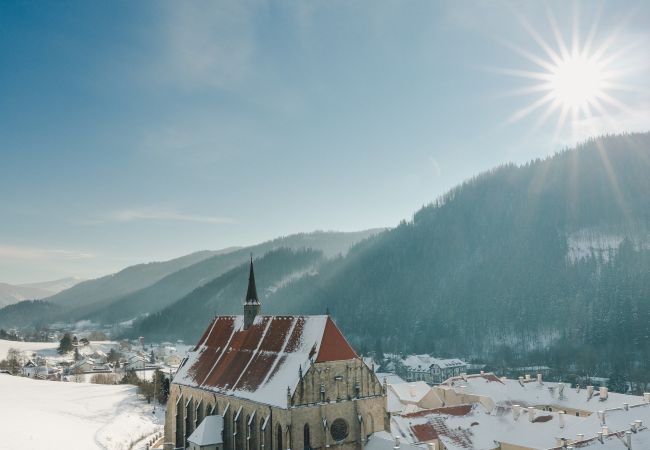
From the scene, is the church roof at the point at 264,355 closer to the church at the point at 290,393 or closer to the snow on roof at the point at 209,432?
the church at the point at 290,393

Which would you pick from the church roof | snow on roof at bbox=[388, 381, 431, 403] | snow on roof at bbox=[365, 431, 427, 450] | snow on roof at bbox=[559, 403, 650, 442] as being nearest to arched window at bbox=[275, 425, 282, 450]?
the church roof

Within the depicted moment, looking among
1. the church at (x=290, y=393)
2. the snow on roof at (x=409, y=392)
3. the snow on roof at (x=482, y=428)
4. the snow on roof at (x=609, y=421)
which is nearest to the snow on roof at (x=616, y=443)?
the snow on roof at (x=609, y=421)

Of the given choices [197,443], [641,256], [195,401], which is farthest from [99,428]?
[641,256]

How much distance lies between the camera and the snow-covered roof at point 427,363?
5492 inches

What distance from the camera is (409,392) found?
7706 centimetres

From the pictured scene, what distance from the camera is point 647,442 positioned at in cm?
3256

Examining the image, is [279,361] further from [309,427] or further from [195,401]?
[195,401]

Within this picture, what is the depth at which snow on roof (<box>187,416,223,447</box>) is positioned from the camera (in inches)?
1673

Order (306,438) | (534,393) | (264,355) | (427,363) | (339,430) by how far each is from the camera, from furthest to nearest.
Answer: (427,363) < (534,393) < (264,355) < (339,430) < (306,438)

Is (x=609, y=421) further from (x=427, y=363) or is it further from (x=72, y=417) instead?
(x=427, y=363)

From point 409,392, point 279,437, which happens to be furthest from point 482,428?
point 409,392

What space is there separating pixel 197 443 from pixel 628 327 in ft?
472

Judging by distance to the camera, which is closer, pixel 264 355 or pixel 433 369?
pixel 264 355

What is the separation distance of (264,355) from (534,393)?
41876 millimetres
